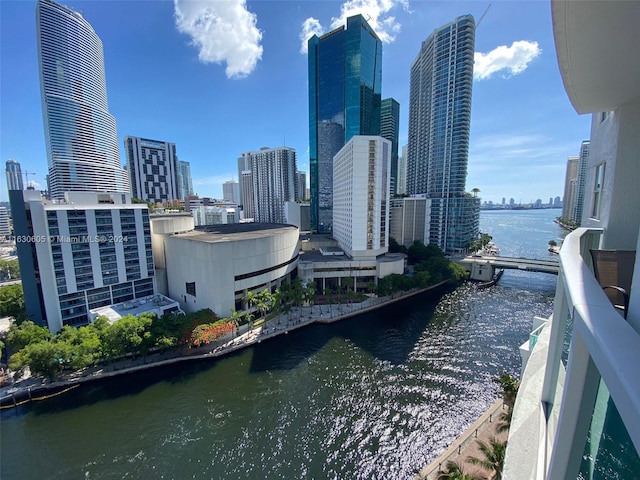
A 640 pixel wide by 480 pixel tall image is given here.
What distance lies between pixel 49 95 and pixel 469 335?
12169 centimetres

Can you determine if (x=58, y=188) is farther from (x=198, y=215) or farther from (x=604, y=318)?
(x=604, y=318)

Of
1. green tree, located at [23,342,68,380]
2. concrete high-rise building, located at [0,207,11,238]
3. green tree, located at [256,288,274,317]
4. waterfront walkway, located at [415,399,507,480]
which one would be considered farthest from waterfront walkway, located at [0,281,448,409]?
concrete high-rise building, located at [0,207,11,238]

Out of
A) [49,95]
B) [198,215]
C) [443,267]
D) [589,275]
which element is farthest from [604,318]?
[49,95]

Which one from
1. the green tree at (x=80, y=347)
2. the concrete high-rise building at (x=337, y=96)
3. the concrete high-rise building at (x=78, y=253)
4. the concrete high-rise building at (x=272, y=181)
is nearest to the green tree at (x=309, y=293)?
the concrete high-rise building at (x=78, y=253)

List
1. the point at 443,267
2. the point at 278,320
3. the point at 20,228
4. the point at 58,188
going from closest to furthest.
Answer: the point at 20,228
the point at 278,320
the point at 443,267
the point at 58,188

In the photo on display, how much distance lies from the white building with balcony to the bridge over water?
50767 millimetres

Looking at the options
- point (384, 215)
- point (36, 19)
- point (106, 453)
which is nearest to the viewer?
point (106, 453)

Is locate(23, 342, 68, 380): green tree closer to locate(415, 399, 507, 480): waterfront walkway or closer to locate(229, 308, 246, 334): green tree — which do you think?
locate(229, 308, 246, 334): green tree

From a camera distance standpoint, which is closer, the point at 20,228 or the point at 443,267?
the point at 20,228

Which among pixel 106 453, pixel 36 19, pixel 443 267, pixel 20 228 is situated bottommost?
pixel 106 453

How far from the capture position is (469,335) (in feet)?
102

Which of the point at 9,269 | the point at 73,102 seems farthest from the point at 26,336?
the point at 73,102

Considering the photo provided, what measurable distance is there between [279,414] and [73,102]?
11368cm

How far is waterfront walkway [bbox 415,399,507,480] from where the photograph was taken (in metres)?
14.2
